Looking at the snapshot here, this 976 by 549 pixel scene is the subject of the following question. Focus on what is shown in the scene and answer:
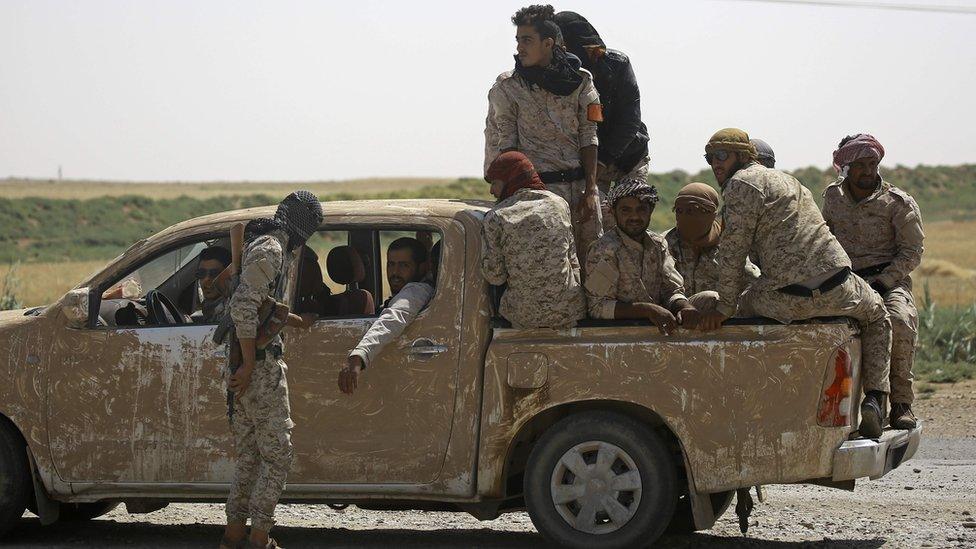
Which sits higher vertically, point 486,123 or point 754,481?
point 486,123

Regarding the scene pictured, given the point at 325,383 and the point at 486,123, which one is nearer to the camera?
the point at 325,383

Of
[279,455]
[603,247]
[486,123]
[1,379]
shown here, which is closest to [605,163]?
[486,123]

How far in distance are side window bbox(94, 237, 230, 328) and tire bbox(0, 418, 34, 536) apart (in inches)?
28.6

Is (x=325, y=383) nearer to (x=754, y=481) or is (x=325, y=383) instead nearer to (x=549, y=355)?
(x=549, y=355)

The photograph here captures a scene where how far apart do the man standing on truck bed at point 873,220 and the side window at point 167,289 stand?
3336 millimetres

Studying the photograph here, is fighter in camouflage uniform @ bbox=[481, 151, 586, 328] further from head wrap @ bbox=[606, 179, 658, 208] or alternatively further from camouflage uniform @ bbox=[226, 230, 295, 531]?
camouflage uniform @ bbox=[226, 230, 295, 531]

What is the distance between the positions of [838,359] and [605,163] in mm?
2476

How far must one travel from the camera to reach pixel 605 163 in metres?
8.12

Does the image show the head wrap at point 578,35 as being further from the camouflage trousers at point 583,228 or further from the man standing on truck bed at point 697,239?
the man standing on truck bed at point 697,239

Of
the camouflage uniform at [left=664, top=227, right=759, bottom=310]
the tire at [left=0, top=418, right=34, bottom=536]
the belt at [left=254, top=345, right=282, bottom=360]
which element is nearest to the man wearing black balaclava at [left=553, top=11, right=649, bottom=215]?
the camouflage uniform at [left=664, top=227, right=759, bottom=310]

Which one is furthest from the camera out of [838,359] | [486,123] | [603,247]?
[486,123]

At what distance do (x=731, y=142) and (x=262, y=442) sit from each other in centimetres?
266

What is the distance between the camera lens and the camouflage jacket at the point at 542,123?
7551 mm

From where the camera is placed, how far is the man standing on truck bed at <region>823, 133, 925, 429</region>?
7.34 meters
